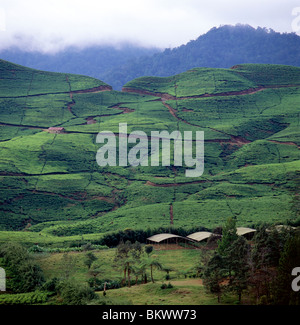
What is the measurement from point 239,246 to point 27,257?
865 inches

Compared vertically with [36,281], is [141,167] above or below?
above

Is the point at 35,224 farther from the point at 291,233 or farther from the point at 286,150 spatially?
the point at 286,150

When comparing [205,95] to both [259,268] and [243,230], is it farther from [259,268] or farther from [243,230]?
[259,268]

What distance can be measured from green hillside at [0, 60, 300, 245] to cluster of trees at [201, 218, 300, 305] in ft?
73.7

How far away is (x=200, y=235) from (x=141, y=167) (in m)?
38.8

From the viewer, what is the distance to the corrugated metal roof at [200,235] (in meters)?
57.6

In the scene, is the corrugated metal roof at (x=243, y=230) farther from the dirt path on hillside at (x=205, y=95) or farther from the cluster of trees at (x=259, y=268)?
the dirt path on hillside at (x=205, y=95)

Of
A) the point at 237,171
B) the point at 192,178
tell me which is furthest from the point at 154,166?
the point at 237,171

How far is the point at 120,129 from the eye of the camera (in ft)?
361

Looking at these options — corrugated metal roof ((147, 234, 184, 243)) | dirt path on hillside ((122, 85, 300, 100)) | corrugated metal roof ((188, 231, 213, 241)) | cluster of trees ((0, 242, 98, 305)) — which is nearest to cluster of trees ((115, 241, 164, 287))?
cluster of trees ((0, 242, 98, 305))

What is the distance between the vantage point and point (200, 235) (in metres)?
59.1

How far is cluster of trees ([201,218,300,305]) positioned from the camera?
28.6m

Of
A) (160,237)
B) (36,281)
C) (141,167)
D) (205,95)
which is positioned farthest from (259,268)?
(205,95)
